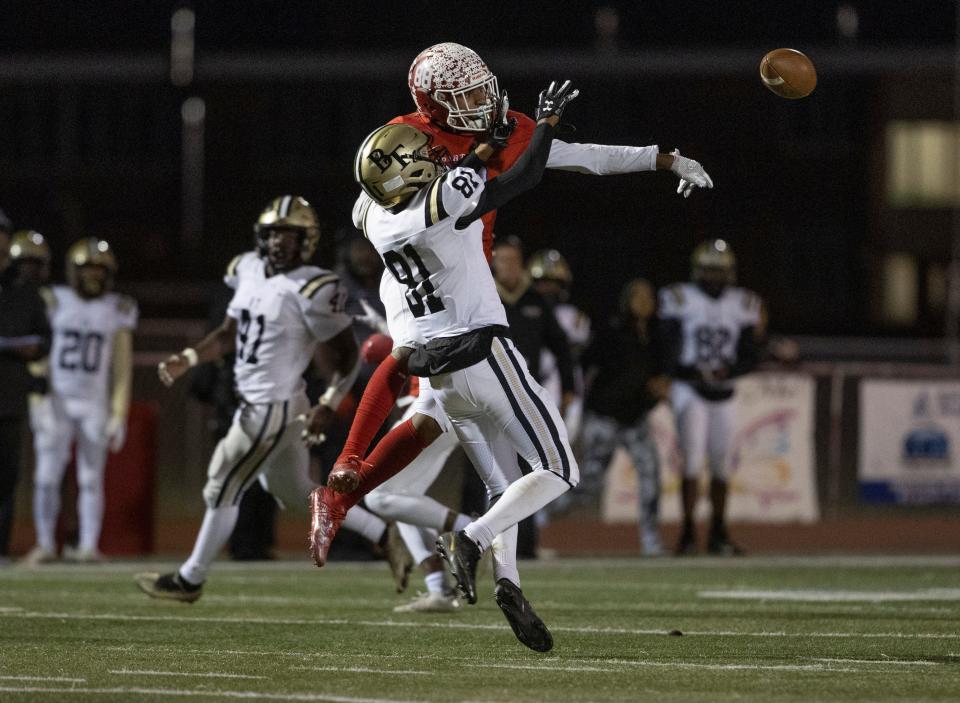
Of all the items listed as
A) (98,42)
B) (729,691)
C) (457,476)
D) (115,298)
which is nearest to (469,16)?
(98,42)

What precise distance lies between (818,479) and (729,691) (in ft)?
32.4

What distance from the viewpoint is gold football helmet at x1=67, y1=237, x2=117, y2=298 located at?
1182 centimetres

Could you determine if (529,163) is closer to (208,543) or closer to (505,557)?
(505,557)

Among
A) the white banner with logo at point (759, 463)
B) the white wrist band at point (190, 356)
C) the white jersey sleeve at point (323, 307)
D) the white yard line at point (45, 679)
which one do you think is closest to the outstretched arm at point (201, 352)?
the white wrist band at point (190, 356)

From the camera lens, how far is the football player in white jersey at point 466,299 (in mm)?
6223

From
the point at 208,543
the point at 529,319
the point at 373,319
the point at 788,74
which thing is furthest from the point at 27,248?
the point at 788,74

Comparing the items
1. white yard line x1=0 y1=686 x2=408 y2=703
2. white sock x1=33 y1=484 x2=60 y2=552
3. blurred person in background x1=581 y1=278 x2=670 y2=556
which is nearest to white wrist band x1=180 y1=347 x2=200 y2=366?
white yard line x1=0 y1=686 x2=408 y2=703

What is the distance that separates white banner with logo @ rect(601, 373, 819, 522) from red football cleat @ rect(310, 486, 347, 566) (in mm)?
7845

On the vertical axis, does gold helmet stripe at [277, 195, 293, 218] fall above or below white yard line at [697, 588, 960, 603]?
above

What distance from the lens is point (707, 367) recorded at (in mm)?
12305

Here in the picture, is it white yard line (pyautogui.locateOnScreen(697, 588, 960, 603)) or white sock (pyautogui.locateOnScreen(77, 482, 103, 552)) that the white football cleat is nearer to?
white yard line (pyautogui.locateOnScreen(697, 588, 960, 603))

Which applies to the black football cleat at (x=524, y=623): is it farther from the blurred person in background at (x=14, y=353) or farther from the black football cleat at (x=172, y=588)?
the blurred person in background at (x=14, y=353)

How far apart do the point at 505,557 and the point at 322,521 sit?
25.4 inches

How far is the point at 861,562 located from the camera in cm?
1138
